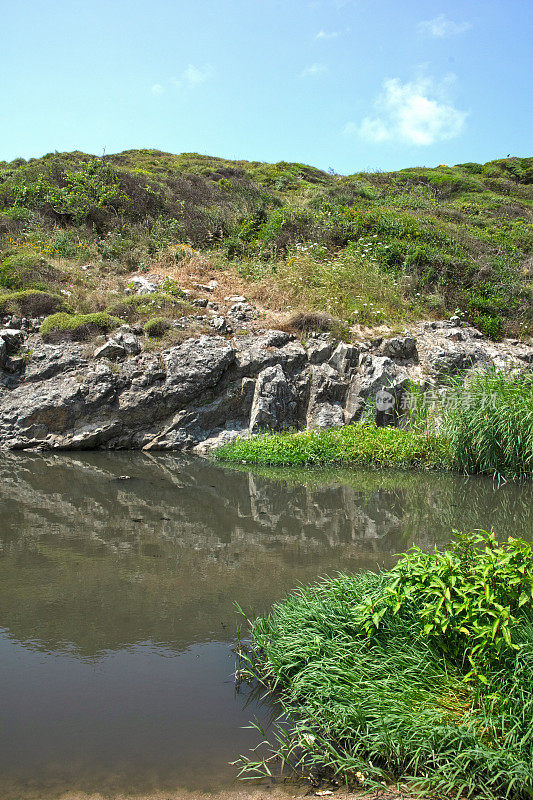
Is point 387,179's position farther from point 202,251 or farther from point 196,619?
point 196,619

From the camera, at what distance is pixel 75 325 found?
14039 millimetres

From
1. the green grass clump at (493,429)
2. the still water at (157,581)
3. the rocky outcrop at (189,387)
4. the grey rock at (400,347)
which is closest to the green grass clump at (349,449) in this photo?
the green grass clump at (493,429)

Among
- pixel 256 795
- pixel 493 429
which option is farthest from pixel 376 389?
pixel 256 795

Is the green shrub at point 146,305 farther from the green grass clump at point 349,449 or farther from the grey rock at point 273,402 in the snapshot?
the green grass clump at point 349,449

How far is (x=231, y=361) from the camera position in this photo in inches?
535

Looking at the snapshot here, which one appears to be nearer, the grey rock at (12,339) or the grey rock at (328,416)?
the grey rock at (328,416)

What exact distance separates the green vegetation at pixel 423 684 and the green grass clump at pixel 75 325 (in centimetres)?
1193

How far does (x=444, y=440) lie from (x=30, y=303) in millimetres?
11018

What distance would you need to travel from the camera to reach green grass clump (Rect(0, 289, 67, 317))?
1436 centimetres

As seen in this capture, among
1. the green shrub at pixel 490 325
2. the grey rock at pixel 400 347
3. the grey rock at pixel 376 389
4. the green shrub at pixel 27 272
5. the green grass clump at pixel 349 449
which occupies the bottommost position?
the green grass clump at pixel 349 449

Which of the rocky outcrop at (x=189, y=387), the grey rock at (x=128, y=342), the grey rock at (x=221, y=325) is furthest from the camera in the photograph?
the grey rock at (x=221, y=325)

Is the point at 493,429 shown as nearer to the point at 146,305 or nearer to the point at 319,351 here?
the point at 319,351

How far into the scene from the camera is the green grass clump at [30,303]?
14359 millimetres

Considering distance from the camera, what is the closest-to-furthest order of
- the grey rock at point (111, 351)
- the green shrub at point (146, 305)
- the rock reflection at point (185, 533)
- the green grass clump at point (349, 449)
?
the rock reflection at point (185, 533) < the green grass clump at point (349, 449) < the grey rock at point (111, 351) < the green shrub at point (146, 305)
